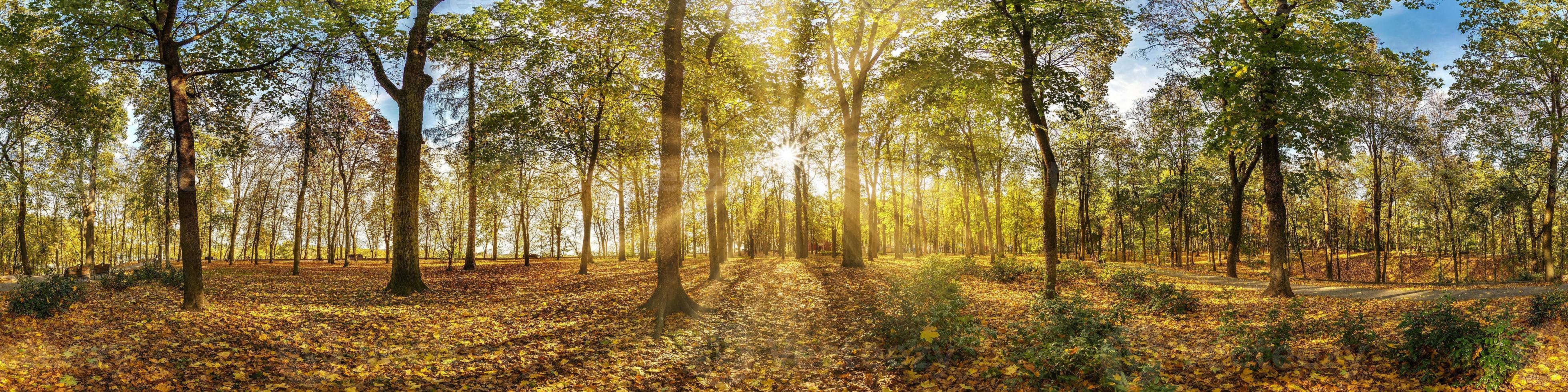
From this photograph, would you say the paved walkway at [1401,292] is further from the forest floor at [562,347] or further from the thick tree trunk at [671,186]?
the thick tree trunk at [671,186]

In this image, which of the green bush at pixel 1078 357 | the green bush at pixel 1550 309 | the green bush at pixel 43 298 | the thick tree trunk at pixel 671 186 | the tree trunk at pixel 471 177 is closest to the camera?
the green bush at pixel 1078 357

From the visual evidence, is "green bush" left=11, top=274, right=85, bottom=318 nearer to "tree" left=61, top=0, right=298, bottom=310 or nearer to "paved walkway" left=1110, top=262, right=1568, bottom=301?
"tree" left=61, top=0, right=298, bottom=310

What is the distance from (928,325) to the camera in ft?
25.1

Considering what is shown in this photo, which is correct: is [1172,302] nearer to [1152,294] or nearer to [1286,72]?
[1152,294]

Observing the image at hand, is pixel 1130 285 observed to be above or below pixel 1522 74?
below

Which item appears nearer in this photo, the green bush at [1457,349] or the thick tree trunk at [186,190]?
the green bush at [1457,349]

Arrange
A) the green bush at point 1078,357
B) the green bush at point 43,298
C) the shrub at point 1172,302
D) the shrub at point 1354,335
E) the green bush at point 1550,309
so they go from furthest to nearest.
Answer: the shrub at point 1172,302
the green bush at point 43,298
the green bush at point 1550,309
the shrub at point 1354,335
the green bush at point 1078,357

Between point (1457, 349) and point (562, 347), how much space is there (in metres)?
9.94

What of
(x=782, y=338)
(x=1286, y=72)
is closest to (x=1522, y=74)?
(x=1286, y=72)

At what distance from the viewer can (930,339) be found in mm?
6895

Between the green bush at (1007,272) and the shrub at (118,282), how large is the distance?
67.9 feet

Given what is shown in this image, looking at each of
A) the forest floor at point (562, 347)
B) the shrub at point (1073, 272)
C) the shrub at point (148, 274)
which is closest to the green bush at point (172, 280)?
the shrub at point (148, 274)

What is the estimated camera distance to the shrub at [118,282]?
12453 millimetres

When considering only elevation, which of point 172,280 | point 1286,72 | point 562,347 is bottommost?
point 562,347
